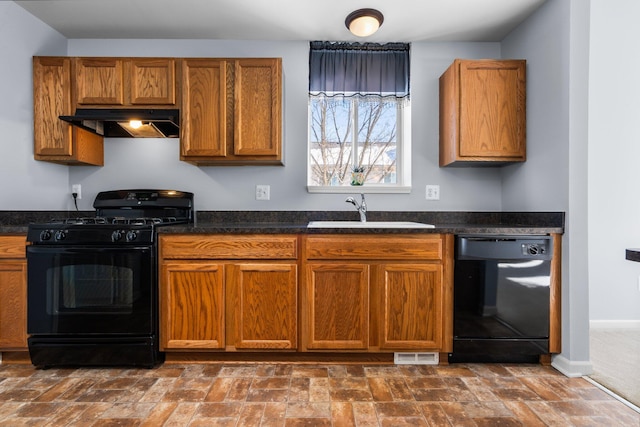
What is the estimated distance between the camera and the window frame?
109 inches

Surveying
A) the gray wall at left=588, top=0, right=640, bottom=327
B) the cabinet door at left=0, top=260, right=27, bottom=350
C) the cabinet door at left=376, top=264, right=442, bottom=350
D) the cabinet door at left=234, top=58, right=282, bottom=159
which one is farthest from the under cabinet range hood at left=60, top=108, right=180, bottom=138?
the gray wall at left=588, top=0, right=640, bottom=327

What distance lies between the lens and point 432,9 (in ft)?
7.70

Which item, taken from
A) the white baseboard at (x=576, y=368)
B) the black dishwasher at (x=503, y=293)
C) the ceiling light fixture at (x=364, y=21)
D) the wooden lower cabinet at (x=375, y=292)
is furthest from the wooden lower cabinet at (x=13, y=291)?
the white baseboard at (x=576, y=368)

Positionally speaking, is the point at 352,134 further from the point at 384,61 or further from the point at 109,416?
the point at 109,416

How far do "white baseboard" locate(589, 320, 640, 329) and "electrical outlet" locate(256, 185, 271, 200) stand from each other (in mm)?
2858

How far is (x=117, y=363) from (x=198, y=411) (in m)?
0.79

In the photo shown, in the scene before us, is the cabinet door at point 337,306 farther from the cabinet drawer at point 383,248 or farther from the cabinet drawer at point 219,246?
the cabinet drawer at point 219,246

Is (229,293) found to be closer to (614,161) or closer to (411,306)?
(411,306)

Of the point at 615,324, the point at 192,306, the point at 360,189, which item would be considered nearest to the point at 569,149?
the point at 360,189

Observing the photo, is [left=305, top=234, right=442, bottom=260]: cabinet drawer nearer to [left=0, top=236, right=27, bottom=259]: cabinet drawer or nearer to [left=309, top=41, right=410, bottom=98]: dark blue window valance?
[left=309, top=41, right=410, bottom=98]: dark blue window valance

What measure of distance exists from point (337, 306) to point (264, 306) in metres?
0.45

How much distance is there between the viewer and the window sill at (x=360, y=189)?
2.77m

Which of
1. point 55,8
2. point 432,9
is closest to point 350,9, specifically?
point 432,9

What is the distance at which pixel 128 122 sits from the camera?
2.55m
